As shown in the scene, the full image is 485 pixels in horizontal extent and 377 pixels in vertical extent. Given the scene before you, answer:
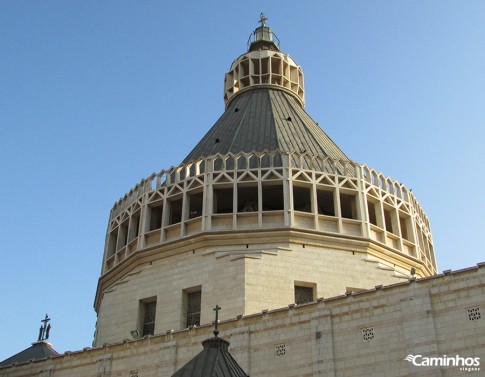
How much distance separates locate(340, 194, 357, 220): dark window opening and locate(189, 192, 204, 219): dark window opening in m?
7.51

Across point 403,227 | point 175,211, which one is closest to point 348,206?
point 403,227

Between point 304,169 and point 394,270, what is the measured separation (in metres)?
6.77

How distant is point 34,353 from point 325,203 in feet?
57.7

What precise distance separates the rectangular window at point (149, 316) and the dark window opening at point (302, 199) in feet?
29.4

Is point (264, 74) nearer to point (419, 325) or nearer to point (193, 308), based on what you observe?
point (193, 308)

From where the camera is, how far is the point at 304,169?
34594 mm

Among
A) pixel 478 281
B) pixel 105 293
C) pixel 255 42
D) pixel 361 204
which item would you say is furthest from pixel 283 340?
pixel 255 42

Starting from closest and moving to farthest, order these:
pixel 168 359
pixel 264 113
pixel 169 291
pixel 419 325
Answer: pixel 419 325 → pixel 168 359 → pixel 169 291 → pixel 264 113

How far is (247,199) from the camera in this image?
36031 millimetres

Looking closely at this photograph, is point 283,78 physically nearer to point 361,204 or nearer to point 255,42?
point 255,42

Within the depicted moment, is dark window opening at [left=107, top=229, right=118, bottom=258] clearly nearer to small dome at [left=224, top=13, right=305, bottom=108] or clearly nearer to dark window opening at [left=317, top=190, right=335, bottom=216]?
dark window opening at [left=317, top=190, right=335, bottom=216]

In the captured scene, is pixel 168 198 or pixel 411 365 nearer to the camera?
pixel 411 365

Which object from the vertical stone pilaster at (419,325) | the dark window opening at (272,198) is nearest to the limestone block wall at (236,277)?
the dark window opening at (272,198)

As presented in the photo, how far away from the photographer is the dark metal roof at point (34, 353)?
1385 inches
